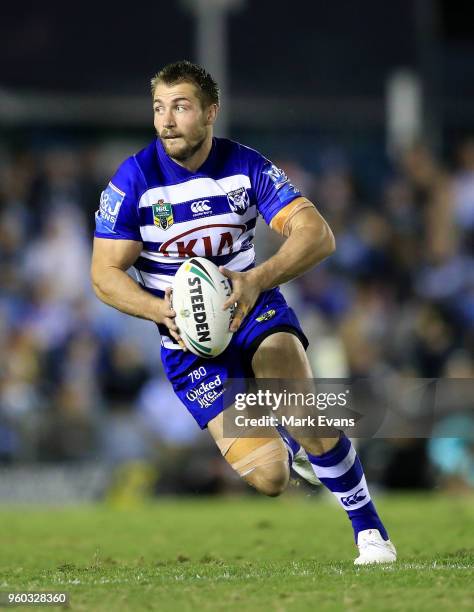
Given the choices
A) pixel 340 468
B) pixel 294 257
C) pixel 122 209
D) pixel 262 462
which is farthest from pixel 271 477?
pixel 122 209

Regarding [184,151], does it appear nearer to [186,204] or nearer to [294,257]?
[186,204]

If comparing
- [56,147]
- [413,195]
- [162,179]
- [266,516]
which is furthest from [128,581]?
[56,147]

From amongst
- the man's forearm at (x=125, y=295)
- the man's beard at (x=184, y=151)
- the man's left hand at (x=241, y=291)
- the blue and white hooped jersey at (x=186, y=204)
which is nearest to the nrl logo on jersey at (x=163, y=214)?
the blue and white hooped jersey at (x=186, y=204)

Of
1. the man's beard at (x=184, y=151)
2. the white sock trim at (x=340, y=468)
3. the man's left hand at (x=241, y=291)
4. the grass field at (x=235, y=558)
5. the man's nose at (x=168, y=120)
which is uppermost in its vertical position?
the man's nose at (x=168, y=120)

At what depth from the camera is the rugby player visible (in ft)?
22.2

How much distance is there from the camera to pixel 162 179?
6953 millimetres

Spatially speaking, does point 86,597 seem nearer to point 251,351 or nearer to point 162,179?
point 251,351

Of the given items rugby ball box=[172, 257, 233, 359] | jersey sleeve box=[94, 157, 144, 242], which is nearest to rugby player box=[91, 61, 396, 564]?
jersey sleeve box=[94, 157, 144, 242]

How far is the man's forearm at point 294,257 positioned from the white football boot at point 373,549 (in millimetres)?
1598

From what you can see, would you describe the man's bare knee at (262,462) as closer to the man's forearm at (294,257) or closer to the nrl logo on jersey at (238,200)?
the man's forearm at (294,257)

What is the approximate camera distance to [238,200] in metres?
7.00

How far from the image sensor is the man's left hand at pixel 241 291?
6.29m

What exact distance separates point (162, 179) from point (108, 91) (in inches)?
569

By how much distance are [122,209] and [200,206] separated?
46cm
